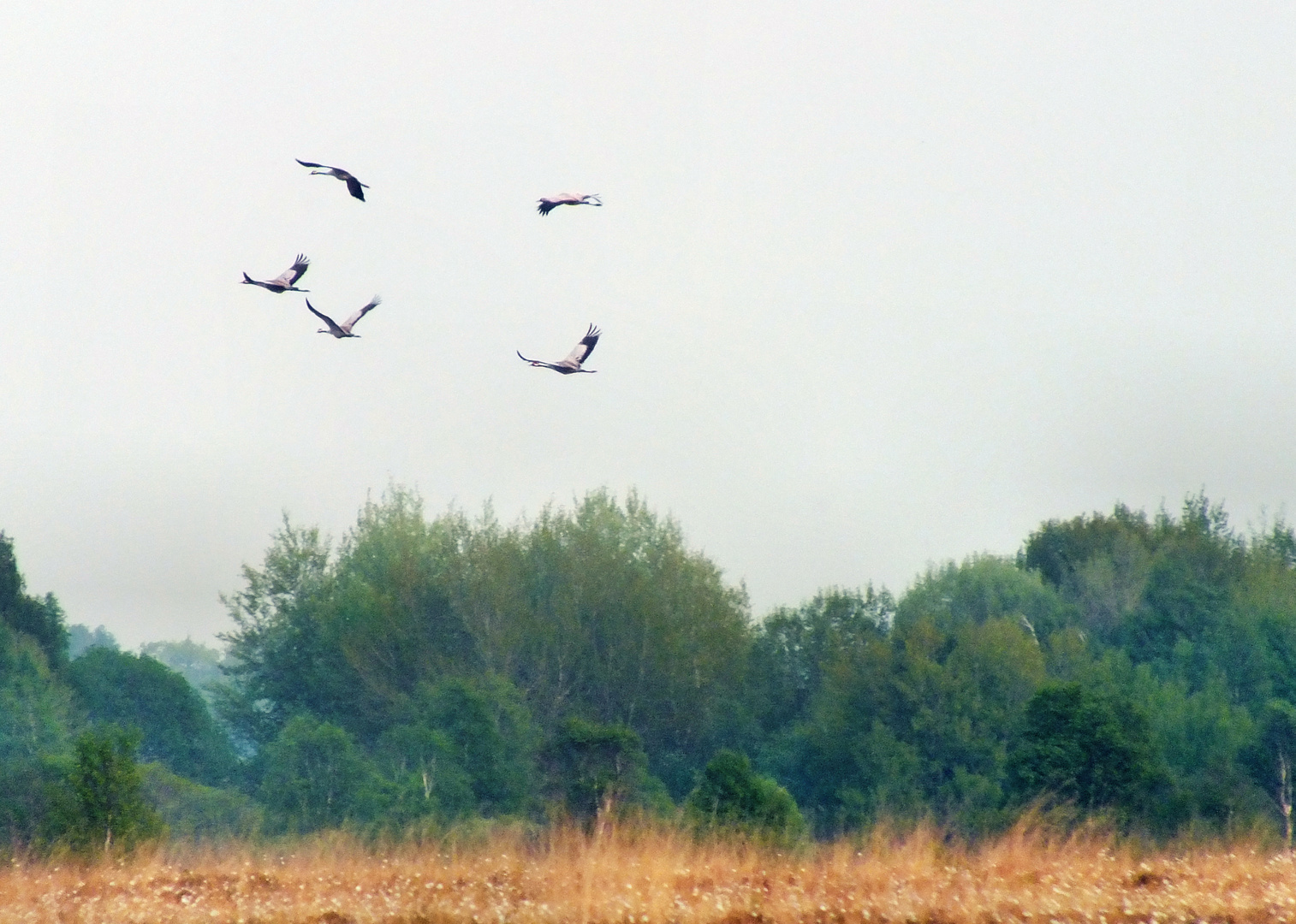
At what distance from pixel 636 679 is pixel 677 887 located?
37275mm

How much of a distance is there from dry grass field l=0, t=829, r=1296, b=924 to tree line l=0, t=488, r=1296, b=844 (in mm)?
16166

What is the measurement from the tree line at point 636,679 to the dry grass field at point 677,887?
16166 millimetres

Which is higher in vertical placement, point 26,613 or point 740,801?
point 26,613

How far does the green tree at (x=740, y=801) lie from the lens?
935 inches

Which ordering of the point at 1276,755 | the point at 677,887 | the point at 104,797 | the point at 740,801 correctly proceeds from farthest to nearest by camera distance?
the point at 1276,755, the point at 104,797, the point at 740,801, the point at 677,887

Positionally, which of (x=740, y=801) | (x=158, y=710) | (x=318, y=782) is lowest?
(x=318, y=782)

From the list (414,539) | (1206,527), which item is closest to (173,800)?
(414,539)

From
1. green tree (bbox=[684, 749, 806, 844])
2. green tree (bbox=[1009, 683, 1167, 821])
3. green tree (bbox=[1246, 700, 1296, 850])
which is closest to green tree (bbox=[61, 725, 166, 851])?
green tree (bbox=[684, 749, 806, 844])

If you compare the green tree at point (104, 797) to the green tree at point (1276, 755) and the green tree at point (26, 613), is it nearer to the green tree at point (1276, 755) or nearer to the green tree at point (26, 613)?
the green tree at point (1276, 755)

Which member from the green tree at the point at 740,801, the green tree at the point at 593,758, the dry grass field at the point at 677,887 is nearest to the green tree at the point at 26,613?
the green tree at the point at 593,758

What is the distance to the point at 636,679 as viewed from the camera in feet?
166

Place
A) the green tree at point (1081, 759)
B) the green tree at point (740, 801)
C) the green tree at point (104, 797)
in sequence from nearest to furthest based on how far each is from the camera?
the green tree at point (740, 801) → the green tree at point (104, 797) → the green tree at point (1081, 759)

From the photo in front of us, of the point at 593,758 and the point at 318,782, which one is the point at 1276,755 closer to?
the point at 593,758

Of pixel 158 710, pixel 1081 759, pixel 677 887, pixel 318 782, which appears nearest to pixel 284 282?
pixel 677 887
